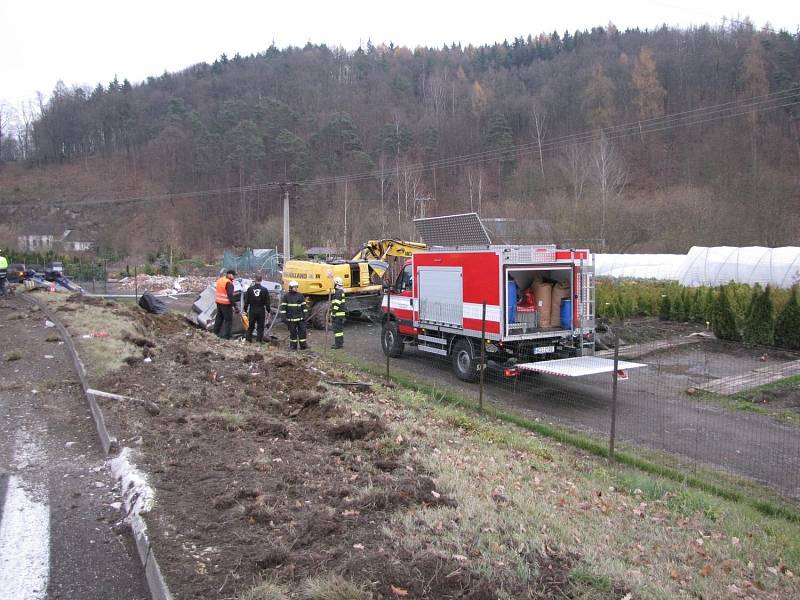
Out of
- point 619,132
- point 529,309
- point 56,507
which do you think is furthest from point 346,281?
point 619,132

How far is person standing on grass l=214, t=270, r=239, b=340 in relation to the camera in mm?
16266

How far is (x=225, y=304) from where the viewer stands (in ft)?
54.6

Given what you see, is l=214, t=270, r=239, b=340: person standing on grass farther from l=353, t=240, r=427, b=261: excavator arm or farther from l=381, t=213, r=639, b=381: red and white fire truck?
l=353, t=240, r=427, b=261: excavator arm

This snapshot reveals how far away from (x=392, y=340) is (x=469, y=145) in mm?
64971

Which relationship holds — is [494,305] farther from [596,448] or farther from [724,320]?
[724,320]

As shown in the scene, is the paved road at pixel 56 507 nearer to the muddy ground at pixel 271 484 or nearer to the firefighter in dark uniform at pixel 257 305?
the muddy ground at pixel 271 484

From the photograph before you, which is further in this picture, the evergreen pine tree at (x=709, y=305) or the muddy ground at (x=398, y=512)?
the evergreen pine tree at (x=709, y=305)

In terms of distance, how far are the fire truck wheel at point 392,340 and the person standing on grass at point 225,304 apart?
4.15m

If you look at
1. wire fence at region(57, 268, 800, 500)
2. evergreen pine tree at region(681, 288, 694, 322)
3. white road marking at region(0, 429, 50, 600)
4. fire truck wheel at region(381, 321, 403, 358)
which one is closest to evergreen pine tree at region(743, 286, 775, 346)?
wire fence at region(57, 268, 800, 500)

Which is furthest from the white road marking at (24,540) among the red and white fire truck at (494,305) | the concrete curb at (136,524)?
the red and white fire truck at (494,305)

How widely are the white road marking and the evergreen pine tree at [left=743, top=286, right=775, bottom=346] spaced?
16.4m

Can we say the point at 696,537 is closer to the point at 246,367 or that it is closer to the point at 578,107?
the point at 246,367

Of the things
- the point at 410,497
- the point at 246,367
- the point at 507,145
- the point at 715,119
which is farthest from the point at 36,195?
the point at 410,497

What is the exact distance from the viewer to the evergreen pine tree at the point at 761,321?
16.4 metres
